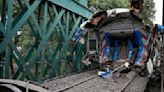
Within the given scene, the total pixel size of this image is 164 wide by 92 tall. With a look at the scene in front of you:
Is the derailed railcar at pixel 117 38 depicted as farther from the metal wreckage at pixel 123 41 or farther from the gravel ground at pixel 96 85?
the gravel ground at pixel 96 85

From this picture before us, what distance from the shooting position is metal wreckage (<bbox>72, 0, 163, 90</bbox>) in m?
10.5

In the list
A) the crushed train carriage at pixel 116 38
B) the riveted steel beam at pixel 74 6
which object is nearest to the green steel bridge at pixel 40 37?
the riveted steel beam at pixel 74 6

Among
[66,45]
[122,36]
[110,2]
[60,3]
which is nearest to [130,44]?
[122,36]

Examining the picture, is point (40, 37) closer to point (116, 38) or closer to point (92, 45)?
point (92, 45)

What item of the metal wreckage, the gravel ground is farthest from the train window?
the gravel ground

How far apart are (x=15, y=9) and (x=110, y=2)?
8971 millimetres

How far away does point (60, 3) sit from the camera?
376 inches

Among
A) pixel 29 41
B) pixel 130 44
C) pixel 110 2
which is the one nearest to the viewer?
pixel 130 44

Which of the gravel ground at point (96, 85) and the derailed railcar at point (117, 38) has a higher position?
the derailed railcar at point (117, 38)

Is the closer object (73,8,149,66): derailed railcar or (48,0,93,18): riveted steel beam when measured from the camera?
(48,0,93,18): riveted steel beam

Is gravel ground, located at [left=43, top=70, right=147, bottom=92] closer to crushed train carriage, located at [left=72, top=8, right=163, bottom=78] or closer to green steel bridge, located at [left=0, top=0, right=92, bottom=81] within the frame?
green steel bridge, located at [left=0, top=0, right=92, bottom=81]

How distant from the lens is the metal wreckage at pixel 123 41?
10.5 metres

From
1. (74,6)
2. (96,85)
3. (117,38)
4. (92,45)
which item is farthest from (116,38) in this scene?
(96,85)

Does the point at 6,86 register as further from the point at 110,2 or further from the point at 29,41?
the point at 110,2
